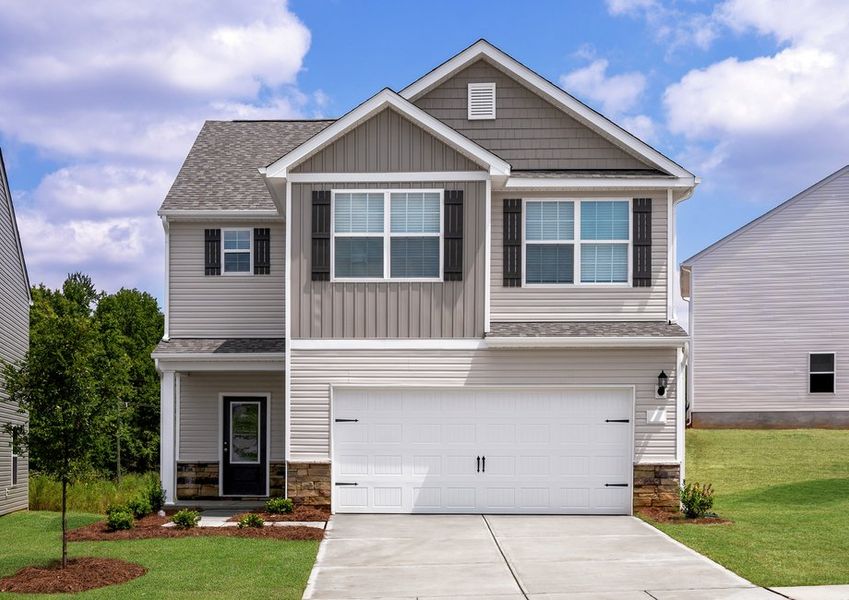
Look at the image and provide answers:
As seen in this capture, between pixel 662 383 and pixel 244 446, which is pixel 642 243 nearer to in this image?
pixel 662 383

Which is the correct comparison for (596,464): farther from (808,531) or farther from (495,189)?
(495,189)

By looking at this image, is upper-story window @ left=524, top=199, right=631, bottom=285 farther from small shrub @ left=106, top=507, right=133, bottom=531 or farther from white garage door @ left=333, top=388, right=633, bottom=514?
small shrub @ left=106, top=507, right=133, bottom=531

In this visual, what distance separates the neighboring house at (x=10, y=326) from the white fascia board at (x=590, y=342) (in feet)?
36.4

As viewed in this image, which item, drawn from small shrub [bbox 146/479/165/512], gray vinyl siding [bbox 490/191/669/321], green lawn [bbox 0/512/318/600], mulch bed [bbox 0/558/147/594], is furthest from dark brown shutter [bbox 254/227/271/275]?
mulch bed [bbox 0/558/147/594]

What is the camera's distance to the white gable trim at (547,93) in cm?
1639

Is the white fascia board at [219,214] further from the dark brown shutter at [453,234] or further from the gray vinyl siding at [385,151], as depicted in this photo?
the dark brown shutter at [453,234]

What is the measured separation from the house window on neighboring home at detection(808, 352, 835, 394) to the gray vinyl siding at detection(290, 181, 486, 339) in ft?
49.9

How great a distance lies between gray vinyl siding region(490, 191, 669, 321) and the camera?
16141mm

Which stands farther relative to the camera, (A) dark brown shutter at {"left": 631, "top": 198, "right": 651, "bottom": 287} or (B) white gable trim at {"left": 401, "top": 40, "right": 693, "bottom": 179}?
(B) white gable trim at {"left": 401, "top": 40, "right": 693, "bottom": 179}

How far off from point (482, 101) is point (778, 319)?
14071 millimetres

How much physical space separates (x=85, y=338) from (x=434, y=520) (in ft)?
21.0

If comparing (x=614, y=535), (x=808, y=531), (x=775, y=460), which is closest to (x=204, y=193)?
(x=614, y=535)

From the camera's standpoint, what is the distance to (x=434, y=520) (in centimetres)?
1508

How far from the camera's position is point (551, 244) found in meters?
16.2
